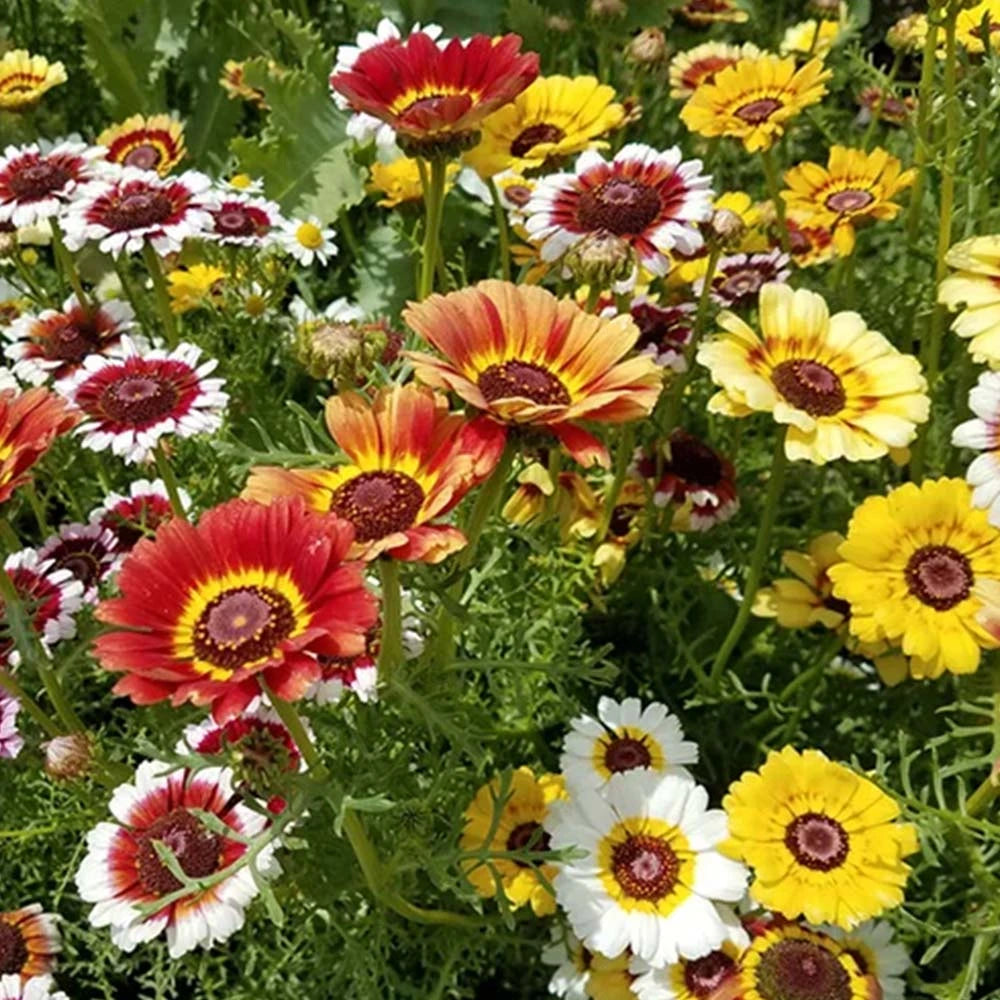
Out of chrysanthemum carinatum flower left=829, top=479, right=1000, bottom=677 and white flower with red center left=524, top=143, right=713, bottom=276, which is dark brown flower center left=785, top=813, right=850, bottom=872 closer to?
chrysanthemum carinatum flower left=829, top=479, right=1000, bottom=677

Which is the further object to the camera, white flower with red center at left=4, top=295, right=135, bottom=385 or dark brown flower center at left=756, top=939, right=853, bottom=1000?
white flower with red center at left=4, top=295, right=135, bottom=385

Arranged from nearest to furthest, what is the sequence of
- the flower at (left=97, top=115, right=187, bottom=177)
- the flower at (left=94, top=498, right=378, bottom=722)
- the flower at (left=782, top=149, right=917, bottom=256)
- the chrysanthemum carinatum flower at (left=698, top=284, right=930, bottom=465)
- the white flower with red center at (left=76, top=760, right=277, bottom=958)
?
1. the flower at (left=94, top=498, right=378, bottom=722)
2. the white flower with red center at (left=76, top=760, right=277, bottom=958)
3. the chrysanthemum carinatum flower at (left=698, top=284, right=930, bottom=465)
4. the flower at (left=782, top=149, right=917, bottom=256)
5. the flower at (left=97, top=115, right=187, bottom=177)

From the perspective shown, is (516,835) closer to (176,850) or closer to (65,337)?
(176,850)

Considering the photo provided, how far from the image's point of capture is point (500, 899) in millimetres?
1213

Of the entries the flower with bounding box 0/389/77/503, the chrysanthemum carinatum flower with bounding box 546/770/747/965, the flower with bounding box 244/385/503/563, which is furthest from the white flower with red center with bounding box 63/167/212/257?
the chrysanthemum carinatum flower with bounding box 546/770/747/965

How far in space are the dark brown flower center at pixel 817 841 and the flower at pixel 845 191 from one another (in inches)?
32.9

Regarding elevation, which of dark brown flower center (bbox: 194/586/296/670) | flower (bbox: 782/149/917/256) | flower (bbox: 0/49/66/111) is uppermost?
dark brown flower center (bbox: 194/586/296/670)

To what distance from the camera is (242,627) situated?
934mm

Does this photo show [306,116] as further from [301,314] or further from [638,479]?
[638,479]

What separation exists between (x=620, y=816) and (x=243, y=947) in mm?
608

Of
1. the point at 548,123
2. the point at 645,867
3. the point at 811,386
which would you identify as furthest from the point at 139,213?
the point at 645,867

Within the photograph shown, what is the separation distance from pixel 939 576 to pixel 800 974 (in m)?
0.44

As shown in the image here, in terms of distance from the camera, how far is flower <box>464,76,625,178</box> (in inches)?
64.8

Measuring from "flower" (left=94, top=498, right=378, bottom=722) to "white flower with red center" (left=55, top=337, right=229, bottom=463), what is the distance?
400mm
